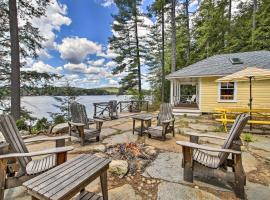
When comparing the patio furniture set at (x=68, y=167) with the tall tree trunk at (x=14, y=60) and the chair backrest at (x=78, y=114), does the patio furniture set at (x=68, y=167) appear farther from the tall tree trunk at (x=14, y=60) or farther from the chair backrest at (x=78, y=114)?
the tall tree trunk at (x=14, y=60)

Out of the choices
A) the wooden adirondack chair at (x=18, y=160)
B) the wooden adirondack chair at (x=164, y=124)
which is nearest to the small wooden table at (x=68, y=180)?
the wooden adirondack chair at (x=18, y=160)

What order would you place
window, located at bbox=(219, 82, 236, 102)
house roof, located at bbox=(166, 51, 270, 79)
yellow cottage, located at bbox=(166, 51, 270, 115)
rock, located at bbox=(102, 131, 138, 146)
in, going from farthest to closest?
1. window, located at bbox=(219, 82, 236, 102)
2. house roof, located at bbox=(166, 51, 270, 79)
3. yellow cottage, located at bbox=(166, 51, 270, 115)
4. rock, located at bbox=(102, 131, 138, 146)

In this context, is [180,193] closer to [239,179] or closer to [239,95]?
[239,179]

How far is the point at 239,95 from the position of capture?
9945 mm

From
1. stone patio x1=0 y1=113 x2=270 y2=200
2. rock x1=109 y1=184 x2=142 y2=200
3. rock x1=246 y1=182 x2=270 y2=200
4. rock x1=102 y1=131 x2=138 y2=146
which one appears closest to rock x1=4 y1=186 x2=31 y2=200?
stone patio x1=0 y1=113 x2=270 y2=200

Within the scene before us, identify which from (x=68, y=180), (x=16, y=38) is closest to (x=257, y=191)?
(x=68, y=180)

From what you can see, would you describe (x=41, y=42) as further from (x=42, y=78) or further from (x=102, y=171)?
(x=102, y=171)

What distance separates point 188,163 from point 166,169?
0.64m

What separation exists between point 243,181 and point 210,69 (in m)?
9.56

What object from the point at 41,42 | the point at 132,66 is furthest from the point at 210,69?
the point at 41,42

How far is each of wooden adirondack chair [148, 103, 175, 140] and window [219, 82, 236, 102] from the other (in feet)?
21.0

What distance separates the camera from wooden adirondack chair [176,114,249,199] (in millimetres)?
2401

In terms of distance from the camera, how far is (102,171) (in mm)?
1968

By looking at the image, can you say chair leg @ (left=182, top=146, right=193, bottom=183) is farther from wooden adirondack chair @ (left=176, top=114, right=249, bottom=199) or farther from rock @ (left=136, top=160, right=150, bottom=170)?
rock @ (left=136, top=160, right=150, bottom=170)
